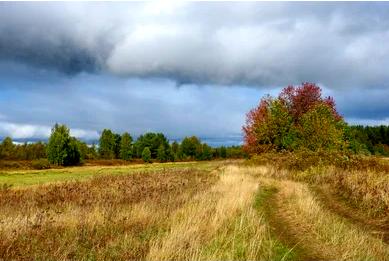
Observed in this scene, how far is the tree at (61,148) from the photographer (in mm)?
103188

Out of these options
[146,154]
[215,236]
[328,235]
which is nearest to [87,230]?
[215,236]

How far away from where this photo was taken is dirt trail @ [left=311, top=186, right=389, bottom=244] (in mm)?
12234

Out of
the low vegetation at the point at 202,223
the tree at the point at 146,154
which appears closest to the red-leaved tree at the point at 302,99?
the low vegetation at the point at 202,223

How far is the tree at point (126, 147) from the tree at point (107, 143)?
421 centimetres

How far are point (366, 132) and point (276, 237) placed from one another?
147 m

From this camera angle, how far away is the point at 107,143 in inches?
5802

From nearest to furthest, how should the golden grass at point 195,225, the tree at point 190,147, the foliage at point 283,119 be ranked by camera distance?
the golden grass at point 195,225 < the foliage at point 283,119 < the tree at point 190,147

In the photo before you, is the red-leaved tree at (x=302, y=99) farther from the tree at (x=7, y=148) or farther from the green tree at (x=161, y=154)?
the tree at (x=7, y=148)

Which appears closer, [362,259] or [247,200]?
[362,259]

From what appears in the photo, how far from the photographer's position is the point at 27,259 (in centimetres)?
780

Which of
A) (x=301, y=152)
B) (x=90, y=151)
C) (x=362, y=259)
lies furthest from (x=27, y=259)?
(x=90, y=151)

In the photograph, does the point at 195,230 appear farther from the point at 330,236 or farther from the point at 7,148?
the point at 7,148

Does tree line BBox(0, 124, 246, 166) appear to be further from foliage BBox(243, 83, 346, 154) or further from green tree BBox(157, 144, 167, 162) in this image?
foliage BBox(243, 83, 346, 154)

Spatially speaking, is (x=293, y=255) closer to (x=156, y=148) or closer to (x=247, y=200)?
(x=247, y=200)
